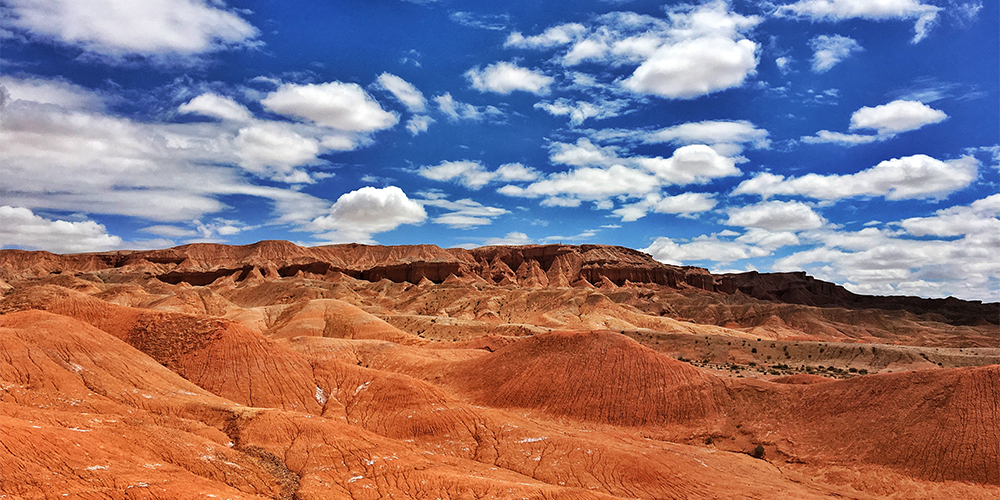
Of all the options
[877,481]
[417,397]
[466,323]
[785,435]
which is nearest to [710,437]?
[785,435]

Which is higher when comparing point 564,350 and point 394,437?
point 564,350

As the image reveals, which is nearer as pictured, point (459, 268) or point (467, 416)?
point (467, 416)

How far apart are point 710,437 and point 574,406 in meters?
9.15

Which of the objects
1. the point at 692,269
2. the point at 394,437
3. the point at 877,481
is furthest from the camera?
the point at 692,269

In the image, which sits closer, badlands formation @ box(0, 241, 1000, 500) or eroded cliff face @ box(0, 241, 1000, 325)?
badlands formation @ box(0, 241, 1000, 500)

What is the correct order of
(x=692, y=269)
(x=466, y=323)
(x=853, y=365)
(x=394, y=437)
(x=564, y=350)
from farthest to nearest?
(x=692, y=269), (x=466, y=323), (x=853, y=365), (x=564, y=350), (x=394, y=437)

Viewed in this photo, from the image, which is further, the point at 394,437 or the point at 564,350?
the point at 564,350

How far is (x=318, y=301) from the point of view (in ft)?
282

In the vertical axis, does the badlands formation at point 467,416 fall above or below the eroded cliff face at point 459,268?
below

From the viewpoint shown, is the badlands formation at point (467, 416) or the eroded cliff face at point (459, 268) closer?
the badlands formation at point (467, 416)

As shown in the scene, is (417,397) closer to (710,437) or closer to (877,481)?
(710,437)

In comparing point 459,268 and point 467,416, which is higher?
point 459,268

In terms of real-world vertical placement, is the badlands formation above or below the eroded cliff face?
below

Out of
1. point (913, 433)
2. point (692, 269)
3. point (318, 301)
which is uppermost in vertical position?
point (692, 269)
